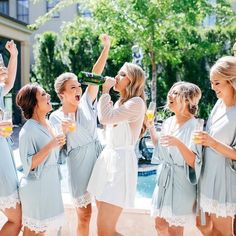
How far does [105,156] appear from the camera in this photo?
2.71 metres

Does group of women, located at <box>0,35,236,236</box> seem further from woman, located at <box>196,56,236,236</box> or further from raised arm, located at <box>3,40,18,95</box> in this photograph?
raised arm, located at <box>3,40,18,95</box>

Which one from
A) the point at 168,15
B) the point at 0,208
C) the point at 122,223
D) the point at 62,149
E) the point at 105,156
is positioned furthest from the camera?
the point at 168,15

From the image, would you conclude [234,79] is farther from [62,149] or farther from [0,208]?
[0,208]

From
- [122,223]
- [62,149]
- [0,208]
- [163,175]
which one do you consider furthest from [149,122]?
[0,208]

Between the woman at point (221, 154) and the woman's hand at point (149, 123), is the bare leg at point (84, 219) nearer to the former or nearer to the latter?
the woman's hand at point (149, 123)

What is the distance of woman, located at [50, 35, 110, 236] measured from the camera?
2822 millimetres

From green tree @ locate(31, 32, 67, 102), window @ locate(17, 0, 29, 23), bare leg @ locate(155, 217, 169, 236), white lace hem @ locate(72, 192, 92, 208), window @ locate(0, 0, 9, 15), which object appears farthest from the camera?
window @ locate(0, 0, 9, 15)

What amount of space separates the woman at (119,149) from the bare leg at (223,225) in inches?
23.4

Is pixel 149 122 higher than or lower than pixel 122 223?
higher

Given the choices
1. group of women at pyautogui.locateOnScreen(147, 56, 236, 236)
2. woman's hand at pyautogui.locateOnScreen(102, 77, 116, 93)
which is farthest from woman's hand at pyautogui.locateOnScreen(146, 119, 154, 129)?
woman's hand at pyautogui.locateOnScreen(102, 77, 116, 93)

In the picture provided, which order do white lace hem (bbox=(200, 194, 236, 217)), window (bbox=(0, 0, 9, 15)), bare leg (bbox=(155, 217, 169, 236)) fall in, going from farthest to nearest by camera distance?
window (bbox=(0, 0, 9, 15)) < bare leg (bbox=(155, 217, 169, 236)) < white lace hem (bbox=(200, 194, 236, 217))

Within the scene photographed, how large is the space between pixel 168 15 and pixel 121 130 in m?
6.90

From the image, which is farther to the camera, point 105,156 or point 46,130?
point 105,156

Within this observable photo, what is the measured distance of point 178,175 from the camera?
256 cm
